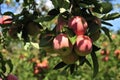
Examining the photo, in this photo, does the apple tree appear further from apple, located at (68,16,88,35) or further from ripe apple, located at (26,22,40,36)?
ripe apple, located at (26,22,40,36)

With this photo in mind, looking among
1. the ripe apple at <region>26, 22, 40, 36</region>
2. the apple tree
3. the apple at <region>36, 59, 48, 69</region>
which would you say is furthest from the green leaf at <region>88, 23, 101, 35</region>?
the apple at <region>36, 59, 48, 69</region>

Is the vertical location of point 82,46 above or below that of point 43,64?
above

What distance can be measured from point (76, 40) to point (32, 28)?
521 mm

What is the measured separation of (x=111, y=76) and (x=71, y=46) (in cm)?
510

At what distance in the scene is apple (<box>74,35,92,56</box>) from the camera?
1.48m

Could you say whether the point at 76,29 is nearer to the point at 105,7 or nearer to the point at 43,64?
the point at 105,7

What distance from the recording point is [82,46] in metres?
1.48

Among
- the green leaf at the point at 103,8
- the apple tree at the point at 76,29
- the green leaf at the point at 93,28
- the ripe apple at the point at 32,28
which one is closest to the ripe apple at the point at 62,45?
the apple tree at the point at 76,29

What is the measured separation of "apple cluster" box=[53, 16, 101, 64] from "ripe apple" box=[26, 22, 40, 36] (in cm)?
38

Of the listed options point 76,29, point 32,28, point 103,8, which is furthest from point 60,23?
point 32,28

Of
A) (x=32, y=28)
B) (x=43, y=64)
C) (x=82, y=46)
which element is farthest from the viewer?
(x=43, y=64)

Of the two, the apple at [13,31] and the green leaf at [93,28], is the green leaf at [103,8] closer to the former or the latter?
the green leaf at [93,28]

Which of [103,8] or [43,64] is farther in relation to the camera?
[43,64]

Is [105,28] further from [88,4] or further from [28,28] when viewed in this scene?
[28,28]
